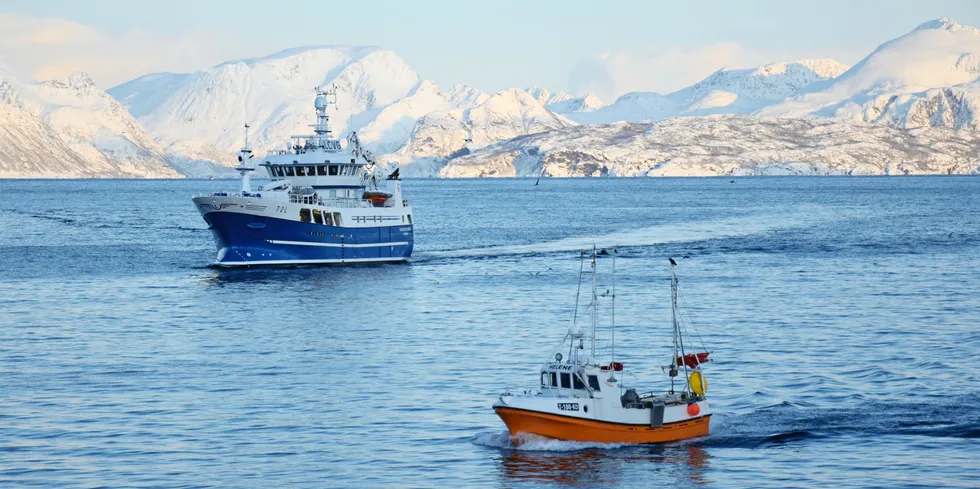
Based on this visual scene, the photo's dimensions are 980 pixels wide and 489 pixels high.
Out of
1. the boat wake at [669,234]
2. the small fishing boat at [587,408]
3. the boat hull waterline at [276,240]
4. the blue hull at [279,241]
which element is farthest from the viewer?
the boat wake at [669,234]

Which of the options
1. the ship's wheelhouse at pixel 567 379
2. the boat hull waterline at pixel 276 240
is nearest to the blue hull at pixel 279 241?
the boat hull waterline at pixel 276 240

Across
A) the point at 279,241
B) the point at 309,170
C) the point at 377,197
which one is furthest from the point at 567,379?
the point at 309,170

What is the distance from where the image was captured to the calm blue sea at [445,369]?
3859 cm

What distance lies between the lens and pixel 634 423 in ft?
132

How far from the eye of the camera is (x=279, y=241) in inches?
3834

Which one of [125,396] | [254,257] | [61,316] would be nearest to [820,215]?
[254,257]

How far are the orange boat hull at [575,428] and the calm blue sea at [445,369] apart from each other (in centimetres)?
43

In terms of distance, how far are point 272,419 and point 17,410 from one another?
30.1 ft

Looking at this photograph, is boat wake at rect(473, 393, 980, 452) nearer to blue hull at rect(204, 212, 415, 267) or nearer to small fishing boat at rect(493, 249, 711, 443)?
small fishing boat at rect(493, 249, 711, 443)

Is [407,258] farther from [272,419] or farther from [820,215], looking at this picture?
[820,215]

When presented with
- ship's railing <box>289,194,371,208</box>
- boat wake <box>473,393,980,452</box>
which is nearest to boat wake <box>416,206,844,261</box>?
ship's railing <box>289,194,371,208</box>

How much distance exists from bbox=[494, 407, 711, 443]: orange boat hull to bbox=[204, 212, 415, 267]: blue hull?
194 ft

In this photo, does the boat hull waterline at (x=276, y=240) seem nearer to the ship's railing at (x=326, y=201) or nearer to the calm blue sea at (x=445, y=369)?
the ship's railing at (x=326, y=201)

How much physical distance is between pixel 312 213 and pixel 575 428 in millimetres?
59676
